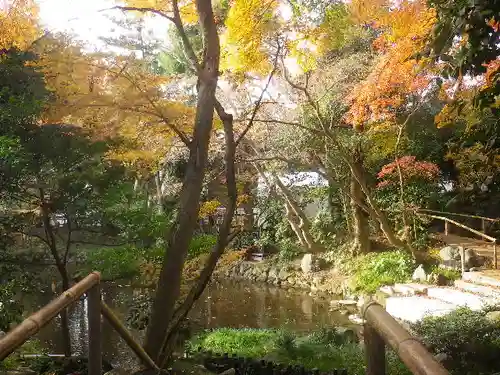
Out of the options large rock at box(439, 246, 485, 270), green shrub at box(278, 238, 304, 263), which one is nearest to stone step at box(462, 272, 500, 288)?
large rock at box(439, 246, 485, 270)

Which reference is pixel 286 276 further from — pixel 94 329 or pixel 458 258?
pixel 94 329

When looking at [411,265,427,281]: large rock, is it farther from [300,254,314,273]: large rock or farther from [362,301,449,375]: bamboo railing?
[362,301,449,375]: bamboo railing

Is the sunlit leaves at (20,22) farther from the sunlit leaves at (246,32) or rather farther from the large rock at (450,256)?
the large rock at (450,256)

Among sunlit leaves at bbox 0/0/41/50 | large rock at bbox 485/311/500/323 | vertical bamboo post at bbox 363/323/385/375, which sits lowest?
large rock at bbox 485/311/500/323

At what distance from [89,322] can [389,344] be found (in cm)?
193

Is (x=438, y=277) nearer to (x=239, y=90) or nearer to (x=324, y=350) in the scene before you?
(x=324, y=350)

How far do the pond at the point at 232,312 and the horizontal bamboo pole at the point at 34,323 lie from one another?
6920mm

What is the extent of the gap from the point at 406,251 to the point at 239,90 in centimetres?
701

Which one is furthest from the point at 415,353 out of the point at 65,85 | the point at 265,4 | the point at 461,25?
the point at 265,4

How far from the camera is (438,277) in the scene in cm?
1096

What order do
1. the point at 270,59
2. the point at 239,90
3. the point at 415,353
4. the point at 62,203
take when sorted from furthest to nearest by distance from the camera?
the point at 239,90 → the point at 270,59 → the point at 62,203 → the point at 415,353

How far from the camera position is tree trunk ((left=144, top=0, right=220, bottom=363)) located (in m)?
4.66

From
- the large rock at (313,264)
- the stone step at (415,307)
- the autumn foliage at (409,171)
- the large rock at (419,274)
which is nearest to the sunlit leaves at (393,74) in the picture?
the autumn foliage at (409,171)

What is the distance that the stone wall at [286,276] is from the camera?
45.1ft
